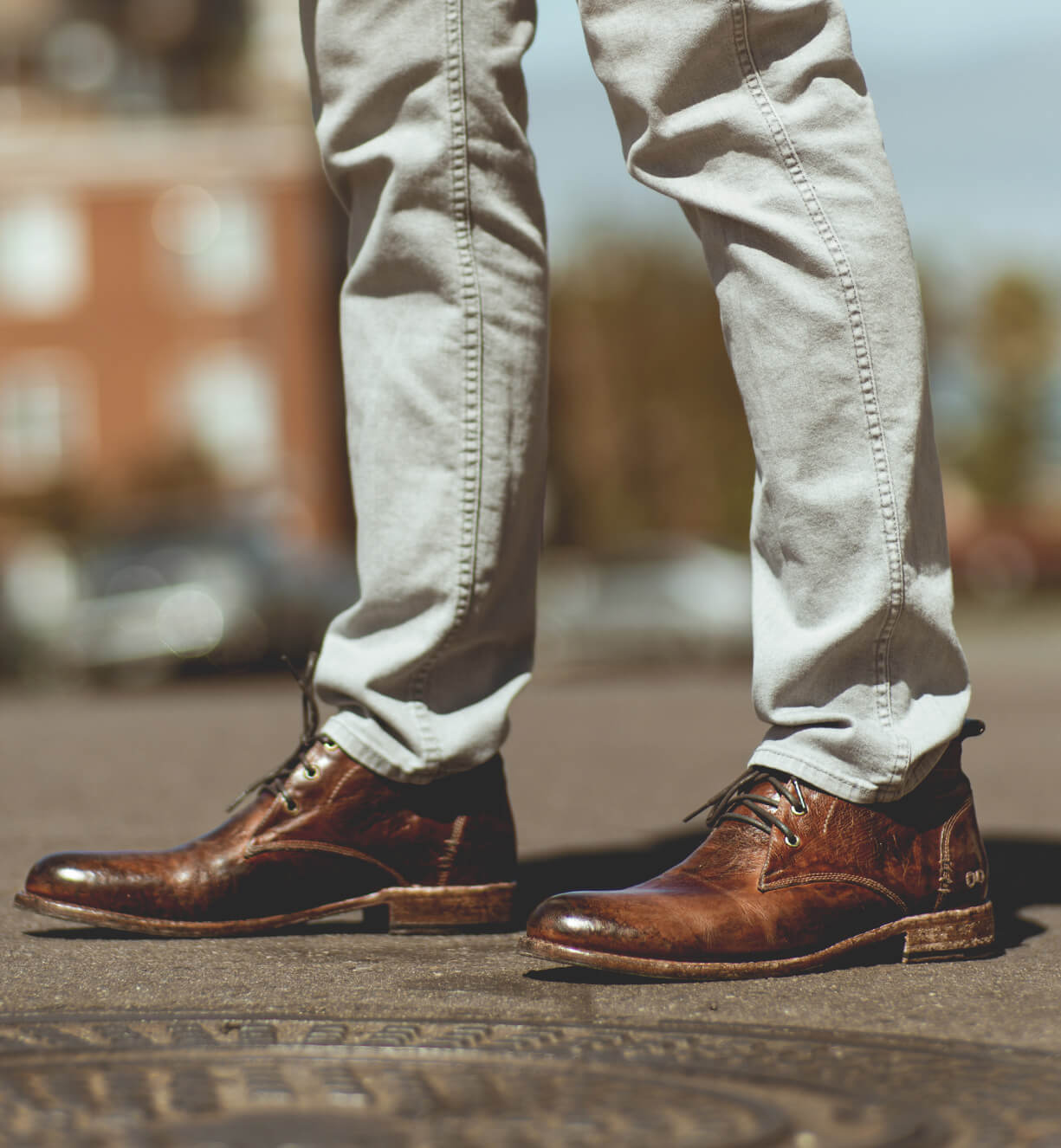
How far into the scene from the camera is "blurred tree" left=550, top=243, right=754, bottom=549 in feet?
119

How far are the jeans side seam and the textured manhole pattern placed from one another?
22.8 inches

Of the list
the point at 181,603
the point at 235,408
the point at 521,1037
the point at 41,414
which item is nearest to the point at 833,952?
the point at 521,1037

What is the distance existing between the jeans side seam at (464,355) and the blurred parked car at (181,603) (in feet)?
35.8

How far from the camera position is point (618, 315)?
36812 mm

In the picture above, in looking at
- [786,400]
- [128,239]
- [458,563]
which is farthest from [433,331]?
[128,239]

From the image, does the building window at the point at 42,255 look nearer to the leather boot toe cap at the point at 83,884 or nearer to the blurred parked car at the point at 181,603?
the blurred parked car at the point at 181,603

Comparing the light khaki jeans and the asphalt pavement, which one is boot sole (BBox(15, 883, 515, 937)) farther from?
the light khaki jeans

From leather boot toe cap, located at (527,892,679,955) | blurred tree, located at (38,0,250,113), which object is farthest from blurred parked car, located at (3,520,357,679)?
blurred tree, located at (38,0,250,113)

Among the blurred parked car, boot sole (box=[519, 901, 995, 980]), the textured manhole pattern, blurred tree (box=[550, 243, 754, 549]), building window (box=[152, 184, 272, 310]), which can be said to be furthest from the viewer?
blurred tree (box=[550, 243, 754, 549])

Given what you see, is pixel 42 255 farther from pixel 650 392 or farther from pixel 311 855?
pixel 311 855

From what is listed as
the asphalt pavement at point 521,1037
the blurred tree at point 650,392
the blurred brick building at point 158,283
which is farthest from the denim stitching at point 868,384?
the blurred tree at point 650,392

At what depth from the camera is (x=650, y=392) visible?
37.0 m

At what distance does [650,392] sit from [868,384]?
35.3 meters

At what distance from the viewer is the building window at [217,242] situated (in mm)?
33812
